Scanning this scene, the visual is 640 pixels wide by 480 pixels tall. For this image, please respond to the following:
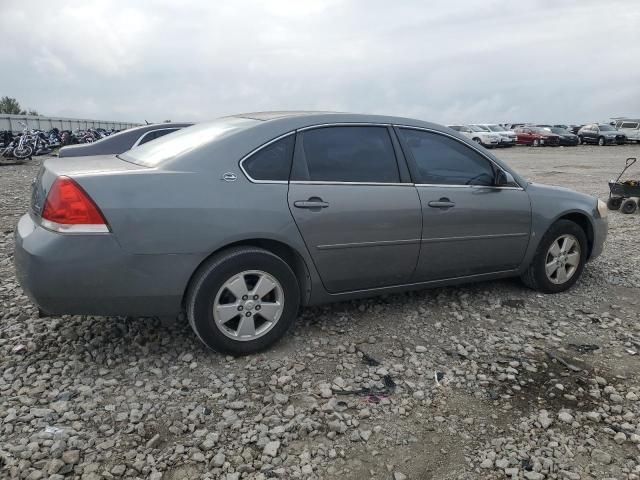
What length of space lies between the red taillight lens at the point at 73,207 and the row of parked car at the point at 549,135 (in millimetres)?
34479

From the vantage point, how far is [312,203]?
11.2ft

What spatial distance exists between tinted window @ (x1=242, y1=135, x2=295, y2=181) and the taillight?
93cm

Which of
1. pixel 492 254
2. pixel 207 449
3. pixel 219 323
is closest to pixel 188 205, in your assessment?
pixel 219 323

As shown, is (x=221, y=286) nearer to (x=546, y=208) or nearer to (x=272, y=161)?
(x=272, y=161)

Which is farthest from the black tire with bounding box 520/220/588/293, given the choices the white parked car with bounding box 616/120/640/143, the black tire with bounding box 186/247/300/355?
the white parked car with bounding box 616/120/640/143

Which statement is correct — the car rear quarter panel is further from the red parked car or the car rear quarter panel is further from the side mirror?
the red parked car

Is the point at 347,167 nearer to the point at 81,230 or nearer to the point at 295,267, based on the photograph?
the point at 295,267

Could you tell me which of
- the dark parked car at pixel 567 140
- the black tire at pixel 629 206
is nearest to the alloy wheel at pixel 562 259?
the black tire at pixel 629 206

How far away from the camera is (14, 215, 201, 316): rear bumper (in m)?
2.88

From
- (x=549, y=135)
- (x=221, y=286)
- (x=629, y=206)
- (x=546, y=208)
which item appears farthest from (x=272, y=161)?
(x=549, y=135)

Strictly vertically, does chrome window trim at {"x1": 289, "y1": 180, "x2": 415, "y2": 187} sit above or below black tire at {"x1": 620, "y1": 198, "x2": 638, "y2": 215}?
above

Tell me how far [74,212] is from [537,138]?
127 ft

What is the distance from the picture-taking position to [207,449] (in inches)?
99.7

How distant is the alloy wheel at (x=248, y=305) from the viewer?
322 centimetres
